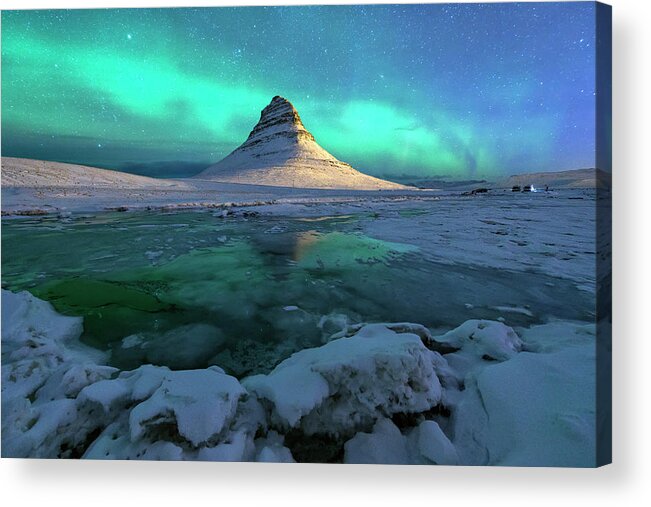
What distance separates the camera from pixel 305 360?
208cm

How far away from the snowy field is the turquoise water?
0.07ft

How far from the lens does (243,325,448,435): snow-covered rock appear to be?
69.4 inches

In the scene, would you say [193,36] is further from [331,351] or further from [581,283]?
[581,283]

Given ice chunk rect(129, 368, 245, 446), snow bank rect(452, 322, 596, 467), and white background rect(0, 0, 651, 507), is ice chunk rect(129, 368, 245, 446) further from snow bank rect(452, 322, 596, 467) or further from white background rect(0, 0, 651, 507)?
snow bank rect(452, 322, 596, 467)

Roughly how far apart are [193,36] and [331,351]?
3046 mm

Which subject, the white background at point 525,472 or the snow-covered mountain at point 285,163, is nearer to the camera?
the white background at point 525,472

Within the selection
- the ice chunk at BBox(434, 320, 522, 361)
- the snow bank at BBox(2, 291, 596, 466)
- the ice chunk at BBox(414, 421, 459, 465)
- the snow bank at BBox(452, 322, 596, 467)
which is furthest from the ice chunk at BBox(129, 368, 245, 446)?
the ice chunk at BBox(434, 320, 522, 361)

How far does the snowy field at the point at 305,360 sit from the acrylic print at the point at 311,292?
14 millimetres

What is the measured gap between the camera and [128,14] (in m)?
2.85

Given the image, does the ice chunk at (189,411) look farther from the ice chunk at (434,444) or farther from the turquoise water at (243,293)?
the ice chunk at (434,444)

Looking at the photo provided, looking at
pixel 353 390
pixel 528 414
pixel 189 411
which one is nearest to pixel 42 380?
pixel 189 411

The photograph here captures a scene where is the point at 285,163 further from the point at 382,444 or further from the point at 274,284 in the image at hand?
the point at 382,444

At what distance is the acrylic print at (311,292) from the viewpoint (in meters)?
1.79

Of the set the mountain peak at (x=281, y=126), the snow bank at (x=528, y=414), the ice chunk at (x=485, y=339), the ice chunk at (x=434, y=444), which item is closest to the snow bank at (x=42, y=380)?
the ice chunk at (x=434, y=444)
